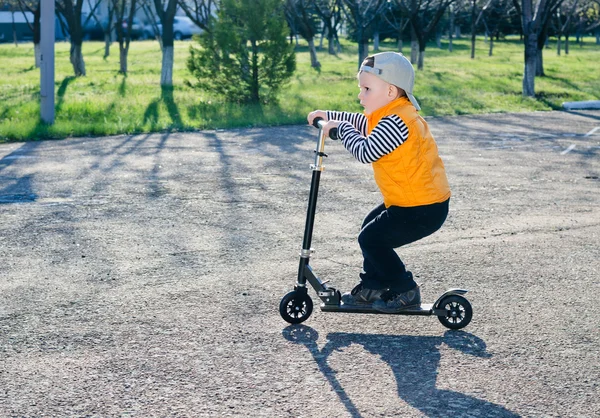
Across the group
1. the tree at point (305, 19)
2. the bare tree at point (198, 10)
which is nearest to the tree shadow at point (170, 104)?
the bare tree at point (198, 10)

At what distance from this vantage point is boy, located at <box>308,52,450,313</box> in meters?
4.09

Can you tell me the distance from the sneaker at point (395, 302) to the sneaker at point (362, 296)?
3cm

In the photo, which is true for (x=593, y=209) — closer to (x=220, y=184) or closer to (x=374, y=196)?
(x=374, y=196)

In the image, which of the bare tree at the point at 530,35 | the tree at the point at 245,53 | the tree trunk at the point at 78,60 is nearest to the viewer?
the tree at the point at 245,53

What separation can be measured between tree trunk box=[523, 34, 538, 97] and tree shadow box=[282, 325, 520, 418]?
1603 centimetres

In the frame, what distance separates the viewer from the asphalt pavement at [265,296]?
3.59 meters

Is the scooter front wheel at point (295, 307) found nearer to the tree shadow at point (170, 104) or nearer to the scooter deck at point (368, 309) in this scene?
the scooter deck at point (368, 309)

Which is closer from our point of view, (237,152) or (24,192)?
(24,192)

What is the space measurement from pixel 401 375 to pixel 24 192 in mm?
5219

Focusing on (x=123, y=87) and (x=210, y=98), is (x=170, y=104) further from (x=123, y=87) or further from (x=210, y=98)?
(x=123, y=87)

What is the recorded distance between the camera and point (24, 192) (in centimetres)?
801

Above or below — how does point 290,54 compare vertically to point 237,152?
above

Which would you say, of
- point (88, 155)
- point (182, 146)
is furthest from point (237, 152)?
point (88, 155)

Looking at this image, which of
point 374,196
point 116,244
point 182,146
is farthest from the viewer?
point 182,146
